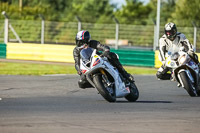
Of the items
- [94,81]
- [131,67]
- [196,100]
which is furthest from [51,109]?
[131,67]

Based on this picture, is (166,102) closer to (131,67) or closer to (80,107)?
(80,107)

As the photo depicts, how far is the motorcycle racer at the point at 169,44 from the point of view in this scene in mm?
14336

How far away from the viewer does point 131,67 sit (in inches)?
1091

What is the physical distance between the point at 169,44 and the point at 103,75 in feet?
11.4

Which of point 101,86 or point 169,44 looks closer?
point 101,86

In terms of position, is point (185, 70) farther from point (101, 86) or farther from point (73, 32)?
point (73, 32)

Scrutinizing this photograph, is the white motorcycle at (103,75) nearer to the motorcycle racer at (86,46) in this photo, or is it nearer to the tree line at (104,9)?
the motorcycle racer at (86,46)

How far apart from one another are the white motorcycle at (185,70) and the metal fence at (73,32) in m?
17.2

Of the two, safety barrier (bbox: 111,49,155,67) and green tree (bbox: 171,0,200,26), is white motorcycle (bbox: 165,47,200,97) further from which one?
green tree (bbox: 171,0,200,26)

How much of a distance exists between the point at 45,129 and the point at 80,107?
A: 2886mm

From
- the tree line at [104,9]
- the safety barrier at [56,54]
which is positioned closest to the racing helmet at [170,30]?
the safety barrier at [56,54]

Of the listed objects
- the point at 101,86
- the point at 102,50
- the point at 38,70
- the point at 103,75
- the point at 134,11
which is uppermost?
the point at 134,11

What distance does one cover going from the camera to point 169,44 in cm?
1483

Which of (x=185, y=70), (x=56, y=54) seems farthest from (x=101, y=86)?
(x=56, y=54)
